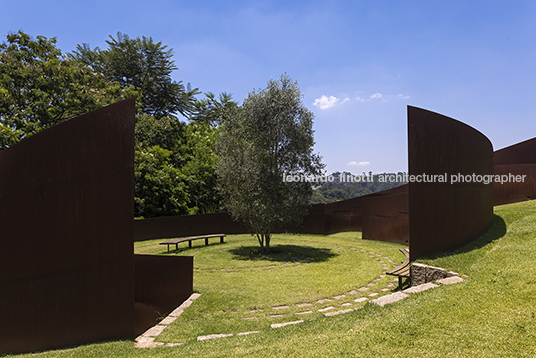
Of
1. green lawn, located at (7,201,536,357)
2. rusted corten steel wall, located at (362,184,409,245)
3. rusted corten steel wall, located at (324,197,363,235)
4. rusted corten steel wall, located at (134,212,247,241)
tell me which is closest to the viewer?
green lawn, located at (7,201,536,357)

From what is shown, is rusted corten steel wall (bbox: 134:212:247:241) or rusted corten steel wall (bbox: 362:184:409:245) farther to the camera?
rusted corten steel wall (bbox: 134:212:247:241)

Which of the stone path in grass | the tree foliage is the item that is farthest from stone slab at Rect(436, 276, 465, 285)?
the tree foliage

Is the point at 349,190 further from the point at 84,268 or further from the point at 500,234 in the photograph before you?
the point at 84,268

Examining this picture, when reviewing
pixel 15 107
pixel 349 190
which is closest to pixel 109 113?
pixel 15 107

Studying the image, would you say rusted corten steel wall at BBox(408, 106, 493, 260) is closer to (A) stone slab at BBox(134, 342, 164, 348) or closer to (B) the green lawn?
(B) the green lawn

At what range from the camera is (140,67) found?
2784cm

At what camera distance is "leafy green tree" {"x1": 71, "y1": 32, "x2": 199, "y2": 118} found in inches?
1059

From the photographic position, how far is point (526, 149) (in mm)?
17016

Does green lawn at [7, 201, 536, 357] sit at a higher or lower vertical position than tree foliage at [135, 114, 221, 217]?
lower

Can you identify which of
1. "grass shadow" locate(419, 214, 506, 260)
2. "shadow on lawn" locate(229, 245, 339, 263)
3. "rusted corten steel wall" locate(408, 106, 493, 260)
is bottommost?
"shadow on lawn" locate(229, 245, 339, 263)

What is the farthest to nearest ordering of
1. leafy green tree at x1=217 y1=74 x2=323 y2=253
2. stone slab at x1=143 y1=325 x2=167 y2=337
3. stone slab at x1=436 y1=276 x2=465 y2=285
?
leafy green tree at x1=217 y1=74 x2=323 y2=253, stone slab at x1=436 y1=276 x2=465 y2=285, stone slab at x1=143 y1=325 x2=167 y2=337

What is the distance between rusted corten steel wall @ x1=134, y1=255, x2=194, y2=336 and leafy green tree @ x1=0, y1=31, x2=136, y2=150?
10551 mm

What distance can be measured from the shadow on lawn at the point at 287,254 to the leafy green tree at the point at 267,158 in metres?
0.52

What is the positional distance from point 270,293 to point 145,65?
27.1m
